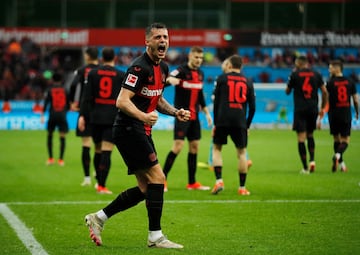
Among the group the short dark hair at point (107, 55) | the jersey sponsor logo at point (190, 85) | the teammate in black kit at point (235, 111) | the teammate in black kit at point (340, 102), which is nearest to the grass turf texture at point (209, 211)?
the teammate in black kit at point (235, 111)

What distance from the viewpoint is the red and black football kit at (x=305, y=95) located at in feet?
56.3

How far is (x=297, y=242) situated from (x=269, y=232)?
0.75m

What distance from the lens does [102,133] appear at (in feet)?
44.6

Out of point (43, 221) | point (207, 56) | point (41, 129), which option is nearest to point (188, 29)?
point (207, 56)

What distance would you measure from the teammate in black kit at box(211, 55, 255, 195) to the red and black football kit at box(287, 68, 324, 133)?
412 cm

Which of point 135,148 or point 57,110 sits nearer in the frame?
point 135,148

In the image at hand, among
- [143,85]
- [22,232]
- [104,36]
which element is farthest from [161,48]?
[104,36]

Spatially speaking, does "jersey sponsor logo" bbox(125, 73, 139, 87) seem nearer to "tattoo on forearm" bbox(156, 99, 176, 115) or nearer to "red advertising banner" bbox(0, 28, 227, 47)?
"tattoo on forearm" bbox(156, 99, 176, 115)

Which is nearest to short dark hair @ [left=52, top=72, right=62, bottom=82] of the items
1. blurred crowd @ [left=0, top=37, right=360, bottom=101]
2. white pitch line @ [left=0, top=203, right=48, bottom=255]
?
white pitch line @ [left=0, top=203, right=48, bottom=255]

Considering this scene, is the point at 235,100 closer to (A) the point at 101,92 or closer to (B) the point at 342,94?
(A) the point at 101,92

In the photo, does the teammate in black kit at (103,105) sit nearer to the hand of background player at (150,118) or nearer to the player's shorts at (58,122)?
the hand of background player at (150,118)

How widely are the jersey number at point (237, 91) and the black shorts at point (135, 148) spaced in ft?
15.8

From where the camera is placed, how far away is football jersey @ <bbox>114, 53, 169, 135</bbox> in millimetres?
8305

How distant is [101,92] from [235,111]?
2167mm
